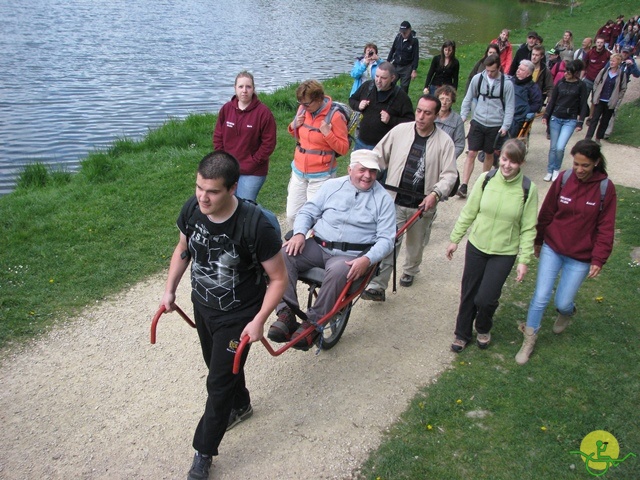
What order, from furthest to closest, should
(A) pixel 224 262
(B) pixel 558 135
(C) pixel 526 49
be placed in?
(C) pixel 526 49 → (B) pixel 558 135 → (A) pixel 224 262

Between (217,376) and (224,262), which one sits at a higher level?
(224,262)

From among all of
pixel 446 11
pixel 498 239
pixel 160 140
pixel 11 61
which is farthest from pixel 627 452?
pixel 446 11

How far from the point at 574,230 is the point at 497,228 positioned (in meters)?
0.64

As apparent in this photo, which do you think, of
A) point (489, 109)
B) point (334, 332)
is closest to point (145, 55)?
point (489, 109)

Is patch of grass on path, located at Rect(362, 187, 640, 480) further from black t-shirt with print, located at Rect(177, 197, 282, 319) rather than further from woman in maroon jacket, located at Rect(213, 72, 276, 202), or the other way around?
woman in maroon jacket, located at Rect(213, 72, 276, 202)

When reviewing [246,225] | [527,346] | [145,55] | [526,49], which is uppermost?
[526,49]

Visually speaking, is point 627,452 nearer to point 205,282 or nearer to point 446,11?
point 205,282

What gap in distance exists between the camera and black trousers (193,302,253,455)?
3902 millimetres

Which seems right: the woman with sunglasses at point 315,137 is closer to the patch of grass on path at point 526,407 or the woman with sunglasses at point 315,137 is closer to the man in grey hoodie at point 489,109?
the patch of grass on path at point 526,407

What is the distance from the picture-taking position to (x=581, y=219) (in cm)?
500

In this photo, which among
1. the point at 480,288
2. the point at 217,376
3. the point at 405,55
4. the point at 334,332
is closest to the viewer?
the point at 217,376

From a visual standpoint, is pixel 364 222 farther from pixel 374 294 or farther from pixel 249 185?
pixel 249 185

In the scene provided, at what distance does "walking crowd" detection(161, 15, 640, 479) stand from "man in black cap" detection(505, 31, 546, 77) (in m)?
4.13

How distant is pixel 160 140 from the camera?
38.2ft
